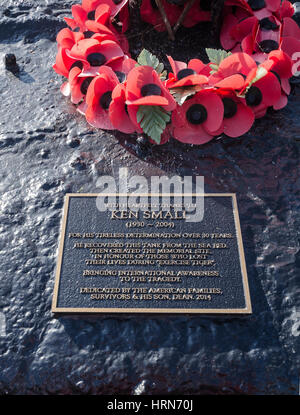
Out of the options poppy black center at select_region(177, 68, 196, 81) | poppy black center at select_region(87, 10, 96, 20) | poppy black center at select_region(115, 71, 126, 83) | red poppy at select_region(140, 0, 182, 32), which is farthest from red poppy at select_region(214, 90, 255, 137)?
poppy black center at select_region(87, 10, 96, 20)

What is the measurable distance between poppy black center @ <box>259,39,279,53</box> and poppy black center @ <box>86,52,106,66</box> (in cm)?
126

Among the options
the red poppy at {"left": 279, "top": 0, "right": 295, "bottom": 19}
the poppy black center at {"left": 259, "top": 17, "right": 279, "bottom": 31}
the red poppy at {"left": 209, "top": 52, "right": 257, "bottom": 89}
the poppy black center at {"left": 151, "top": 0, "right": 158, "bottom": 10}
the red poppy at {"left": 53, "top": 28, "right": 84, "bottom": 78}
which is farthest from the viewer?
the poppy black center at {"left": 151, "top": 0, "right": 158, "bottom": 10}

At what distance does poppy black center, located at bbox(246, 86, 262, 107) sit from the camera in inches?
112

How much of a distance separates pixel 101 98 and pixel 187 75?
0.63 meters

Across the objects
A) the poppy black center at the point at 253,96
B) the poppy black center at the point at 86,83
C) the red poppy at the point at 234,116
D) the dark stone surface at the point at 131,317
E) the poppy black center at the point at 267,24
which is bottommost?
the dark stone surface at the point at 131,317

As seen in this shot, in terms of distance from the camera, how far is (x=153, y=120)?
8.98 ft

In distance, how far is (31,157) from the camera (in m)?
2.97

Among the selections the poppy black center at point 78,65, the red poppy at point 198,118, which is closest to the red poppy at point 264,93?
the red poppy at point 198,118

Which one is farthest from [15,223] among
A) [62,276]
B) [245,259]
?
[245,259]

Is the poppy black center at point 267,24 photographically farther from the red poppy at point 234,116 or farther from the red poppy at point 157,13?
the red poppy at point 234,116

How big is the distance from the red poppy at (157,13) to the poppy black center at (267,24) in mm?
753

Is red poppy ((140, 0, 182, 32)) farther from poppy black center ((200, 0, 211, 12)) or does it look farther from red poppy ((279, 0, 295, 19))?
red poppy ((279, 0, 295, 19))

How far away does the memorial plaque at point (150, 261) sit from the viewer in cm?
227

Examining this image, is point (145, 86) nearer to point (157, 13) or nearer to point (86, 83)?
point (86, 83)
